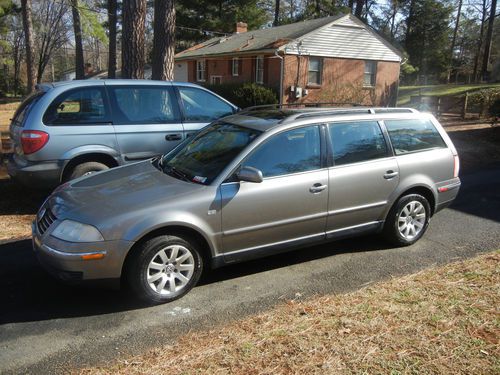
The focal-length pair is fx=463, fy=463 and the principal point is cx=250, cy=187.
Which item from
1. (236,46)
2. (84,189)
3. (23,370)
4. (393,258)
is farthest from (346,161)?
(236,46)

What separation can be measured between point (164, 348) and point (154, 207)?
3.62 ft

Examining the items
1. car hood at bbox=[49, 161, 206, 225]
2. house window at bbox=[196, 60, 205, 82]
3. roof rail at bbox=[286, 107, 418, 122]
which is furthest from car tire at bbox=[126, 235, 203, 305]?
house window at bbox=[196, 60, 205, 82]

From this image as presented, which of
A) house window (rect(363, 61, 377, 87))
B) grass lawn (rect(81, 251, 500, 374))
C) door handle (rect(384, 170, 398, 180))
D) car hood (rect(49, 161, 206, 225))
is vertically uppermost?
house window (rect(363, 61, 377, 87))

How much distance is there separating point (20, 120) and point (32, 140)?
536 millimetres

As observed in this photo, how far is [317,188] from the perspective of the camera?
14.6 ft

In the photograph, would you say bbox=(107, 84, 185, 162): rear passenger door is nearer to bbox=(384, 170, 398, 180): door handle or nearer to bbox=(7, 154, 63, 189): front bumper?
bbox=(7, 154, 63, 189): front bumper

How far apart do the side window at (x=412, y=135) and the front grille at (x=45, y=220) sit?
3.49 meters

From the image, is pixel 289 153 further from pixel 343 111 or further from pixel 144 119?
pixel 144 119

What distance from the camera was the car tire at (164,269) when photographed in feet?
12.2

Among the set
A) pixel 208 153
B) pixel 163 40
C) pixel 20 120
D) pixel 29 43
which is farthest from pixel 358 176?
pixel 29 43

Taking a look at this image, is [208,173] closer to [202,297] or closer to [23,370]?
[202,297]

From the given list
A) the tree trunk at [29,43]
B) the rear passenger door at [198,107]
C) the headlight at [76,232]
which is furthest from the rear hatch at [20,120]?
the tree trunk at [29,43]

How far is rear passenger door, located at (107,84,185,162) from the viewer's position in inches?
252

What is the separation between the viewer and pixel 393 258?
494cm
